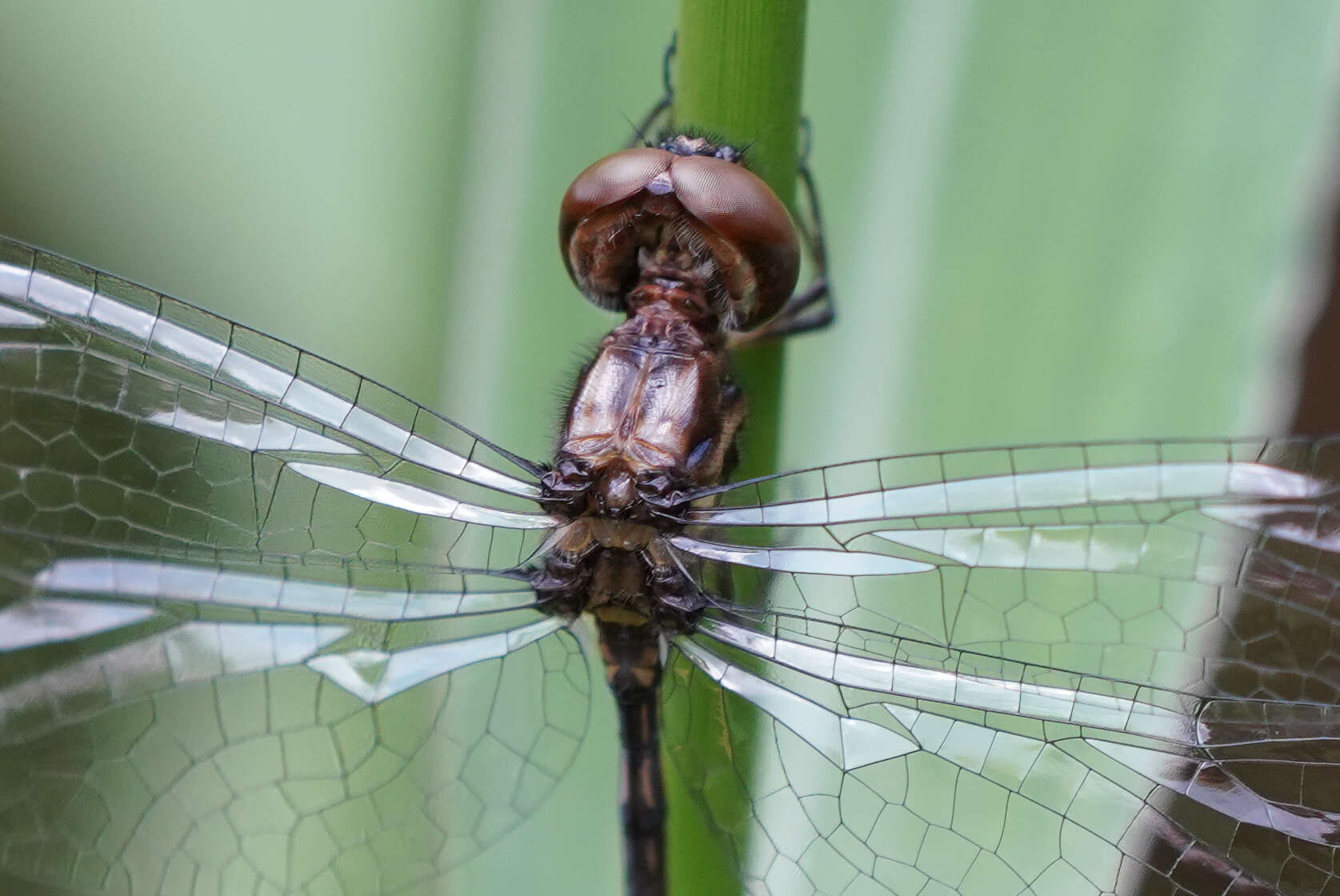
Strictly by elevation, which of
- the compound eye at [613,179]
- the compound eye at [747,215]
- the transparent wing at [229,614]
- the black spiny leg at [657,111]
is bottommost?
the transparent wing at [229,614]

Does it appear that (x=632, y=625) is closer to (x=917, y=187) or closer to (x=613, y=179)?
(x=613, y=179)

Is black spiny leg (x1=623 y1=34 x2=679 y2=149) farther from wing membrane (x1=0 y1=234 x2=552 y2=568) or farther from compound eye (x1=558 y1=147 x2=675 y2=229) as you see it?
wing membrane (x1=0 y1=234 x2=552 y2=568)

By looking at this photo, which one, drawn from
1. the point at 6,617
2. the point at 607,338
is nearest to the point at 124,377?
the point at 6,617

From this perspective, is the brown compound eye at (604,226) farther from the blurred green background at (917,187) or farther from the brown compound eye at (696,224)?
the blurred green background at (917,187)

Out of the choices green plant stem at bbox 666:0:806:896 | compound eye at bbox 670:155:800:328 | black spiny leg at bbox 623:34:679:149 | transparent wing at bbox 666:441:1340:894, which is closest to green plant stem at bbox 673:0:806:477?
green plant stem at bbox 666:0:806:896

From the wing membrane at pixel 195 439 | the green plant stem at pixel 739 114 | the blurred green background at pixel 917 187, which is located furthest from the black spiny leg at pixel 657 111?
the wing membrane at pixel 195 439

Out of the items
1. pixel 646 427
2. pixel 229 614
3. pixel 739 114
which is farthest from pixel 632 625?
pixel 739 114
